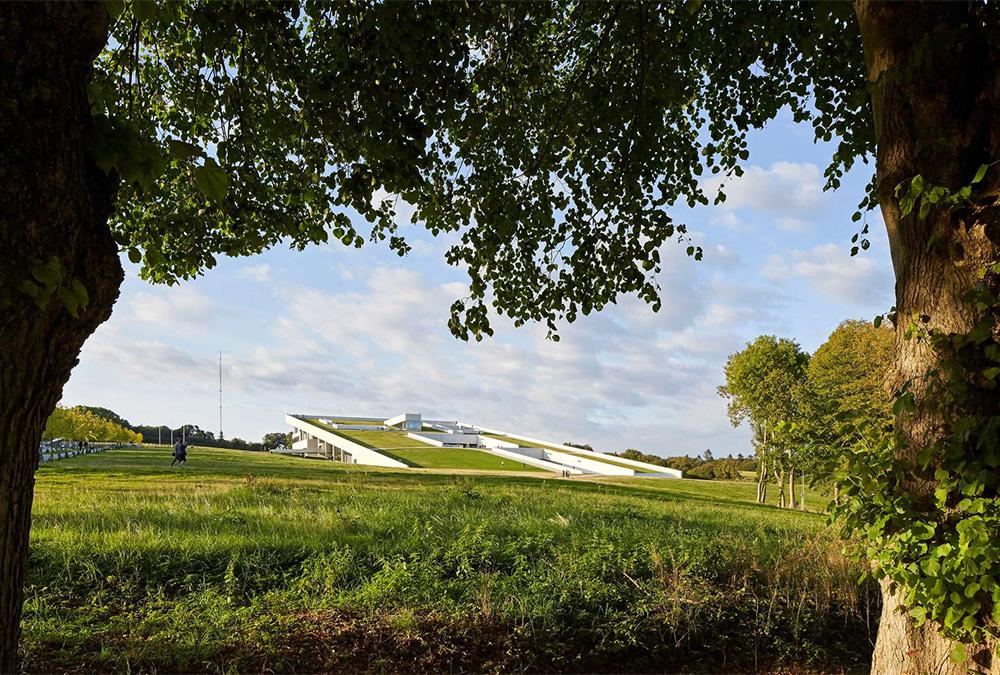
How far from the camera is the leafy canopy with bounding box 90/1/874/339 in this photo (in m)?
6.66

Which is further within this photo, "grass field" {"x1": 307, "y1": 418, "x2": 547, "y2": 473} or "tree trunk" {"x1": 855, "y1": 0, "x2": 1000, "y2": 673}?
"grass field" {"x1": 307, "y1": 418, "x2": 547, "y2": 473}

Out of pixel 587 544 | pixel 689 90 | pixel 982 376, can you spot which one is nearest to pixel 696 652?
pixel 587 544

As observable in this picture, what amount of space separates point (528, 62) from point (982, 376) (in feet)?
20.7

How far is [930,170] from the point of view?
13.7ft

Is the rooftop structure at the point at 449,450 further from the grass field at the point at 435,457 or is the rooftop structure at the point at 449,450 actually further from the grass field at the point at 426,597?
the grass field at the point at 426,597

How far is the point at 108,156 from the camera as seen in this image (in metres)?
2.83

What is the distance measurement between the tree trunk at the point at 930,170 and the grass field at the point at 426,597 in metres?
2.06

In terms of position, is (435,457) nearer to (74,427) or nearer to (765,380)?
(74,427)

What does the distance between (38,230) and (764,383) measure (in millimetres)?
25190

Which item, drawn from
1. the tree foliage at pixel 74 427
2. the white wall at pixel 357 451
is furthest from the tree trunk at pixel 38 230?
the white wall at pixel 357 451

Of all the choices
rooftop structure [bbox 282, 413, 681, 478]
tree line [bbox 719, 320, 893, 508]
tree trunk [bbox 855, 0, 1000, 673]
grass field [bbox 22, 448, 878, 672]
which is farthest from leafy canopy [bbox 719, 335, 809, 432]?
tree trunk [bbox 855, 0, 1000, 673]

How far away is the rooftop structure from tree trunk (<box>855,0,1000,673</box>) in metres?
30.3

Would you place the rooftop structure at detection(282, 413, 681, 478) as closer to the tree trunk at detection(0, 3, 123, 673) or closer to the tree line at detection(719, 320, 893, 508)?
the tree line at detection(719, 320, 893, 508)

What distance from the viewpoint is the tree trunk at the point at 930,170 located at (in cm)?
401
